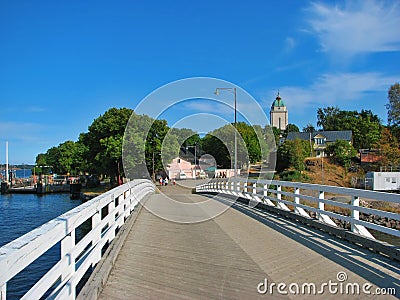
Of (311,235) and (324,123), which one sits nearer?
(311,235)

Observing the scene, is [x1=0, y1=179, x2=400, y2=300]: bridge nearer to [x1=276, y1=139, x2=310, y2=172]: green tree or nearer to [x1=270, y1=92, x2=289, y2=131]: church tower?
[x1=276, y1=139, x2=310, y2=172]: green tree

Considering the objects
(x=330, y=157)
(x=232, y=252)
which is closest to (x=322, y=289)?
(x=232, y=252)

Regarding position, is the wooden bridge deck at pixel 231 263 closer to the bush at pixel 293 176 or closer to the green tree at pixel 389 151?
the bush at pixel 293 176

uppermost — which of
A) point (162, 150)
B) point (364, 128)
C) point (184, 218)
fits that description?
point (364, 128)

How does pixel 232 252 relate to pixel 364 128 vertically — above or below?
below

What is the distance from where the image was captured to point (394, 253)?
6.73 metres

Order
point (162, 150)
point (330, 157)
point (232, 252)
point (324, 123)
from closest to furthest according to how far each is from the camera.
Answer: point (232, 252) → point (162, 150) → point (330, 157) → point (324, 123)

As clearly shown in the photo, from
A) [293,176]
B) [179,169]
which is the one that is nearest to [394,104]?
[293,176]

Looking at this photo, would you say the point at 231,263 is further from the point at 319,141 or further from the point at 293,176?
the point at 319,141

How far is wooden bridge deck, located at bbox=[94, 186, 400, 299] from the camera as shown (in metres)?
5.22

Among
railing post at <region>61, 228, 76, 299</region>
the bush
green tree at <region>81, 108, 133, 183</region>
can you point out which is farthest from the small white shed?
railing post at <region>61, 228, 76, 299</region>

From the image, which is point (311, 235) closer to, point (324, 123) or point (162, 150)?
point (162, 150)

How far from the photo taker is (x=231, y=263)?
6.60m

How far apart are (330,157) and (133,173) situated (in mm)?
36704
